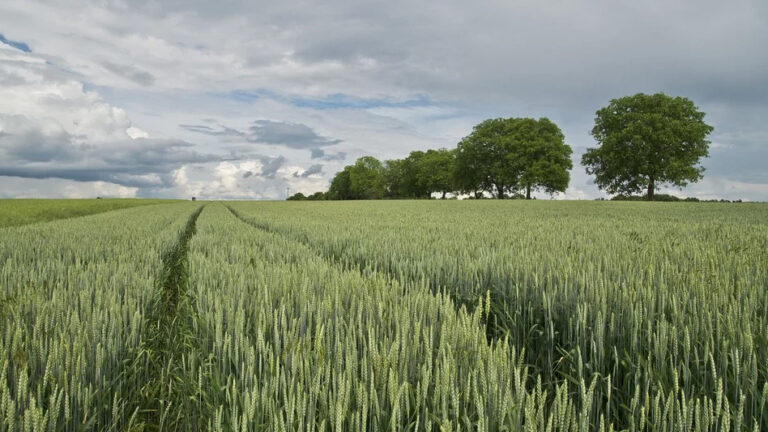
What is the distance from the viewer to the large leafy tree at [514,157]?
186 ft

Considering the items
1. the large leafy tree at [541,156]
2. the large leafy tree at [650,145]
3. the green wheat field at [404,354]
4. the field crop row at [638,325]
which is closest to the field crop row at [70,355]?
the green wheat field at [404,354]

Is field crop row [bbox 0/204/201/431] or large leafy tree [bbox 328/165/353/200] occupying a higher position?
large leafy tree [bbox 328/165/353/200]

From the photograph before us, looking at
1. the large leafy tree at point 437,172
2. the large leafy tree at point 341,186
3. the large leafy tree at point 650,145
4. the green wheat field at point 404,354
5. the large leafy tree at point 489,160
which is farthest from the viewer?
the large leafy tree at point 341,186

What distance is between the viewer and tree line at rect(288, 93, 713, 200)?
145 ft

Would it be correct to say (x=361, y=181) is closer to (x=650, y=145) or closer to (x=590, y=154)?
(x=590, y=154)

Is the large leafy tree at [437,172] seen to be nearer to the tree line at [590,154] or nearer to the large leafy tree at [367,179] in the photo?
the tree line at [590,154]

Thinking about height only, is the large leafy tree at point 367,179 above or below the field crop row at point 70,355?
above

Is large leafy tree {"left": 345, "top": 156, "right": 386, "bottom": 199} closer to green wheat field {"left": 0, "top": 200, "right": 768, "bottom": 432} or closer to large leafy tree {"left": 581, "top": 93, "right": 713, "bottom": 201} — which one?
large leafy tree {"left": 581, "top": 93, "right": 713, "bottom": 201}

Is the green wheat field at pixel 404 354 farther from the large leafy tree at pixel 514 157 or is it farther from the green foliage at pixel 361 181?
the green foliage at pixel 361 181

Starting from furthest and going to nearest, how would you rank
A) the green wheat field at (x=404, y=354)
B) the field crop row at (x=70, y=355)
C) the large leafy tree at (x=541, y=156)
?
the large leafy tree at (x=541, y=156) < the field crop row at (x=70, y=355) < the green wheat field at (x=404, y=354)

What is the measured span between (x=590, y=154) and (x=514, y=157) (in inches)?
423

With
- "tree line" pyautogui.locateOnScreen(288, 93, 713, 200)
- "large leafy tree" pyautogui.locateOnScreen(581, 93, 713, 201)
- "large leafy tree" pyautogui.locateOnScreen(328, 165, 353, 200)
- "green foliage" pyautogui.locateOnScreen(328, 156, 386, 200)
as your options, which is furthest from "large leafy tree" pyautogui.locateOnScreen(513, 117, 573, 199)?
"large leafy tree" pyautogui.locateOnScreen(328, 165, 353, 200)

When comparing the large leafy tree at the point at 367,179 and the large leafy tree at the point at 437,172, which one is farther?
the large leafy tree at the point at 367,179

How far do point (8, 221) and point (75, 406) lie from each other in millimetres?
26877
